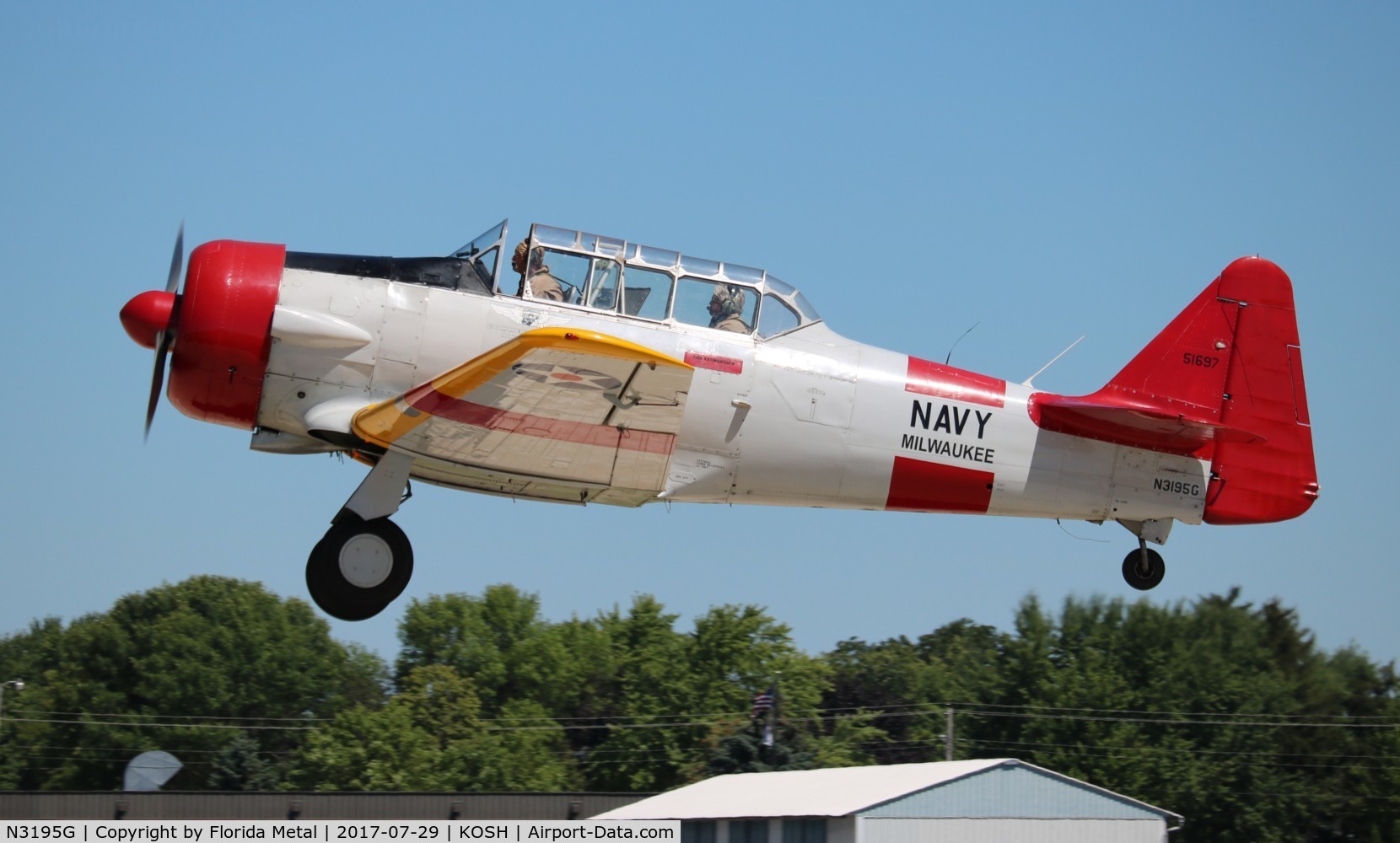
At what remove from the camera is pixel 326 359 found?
408 inches

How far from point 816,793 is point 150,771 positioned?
2337 centimetres

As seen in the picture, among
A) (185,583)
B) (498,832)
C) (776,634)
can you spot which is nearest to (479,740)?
(776,634)

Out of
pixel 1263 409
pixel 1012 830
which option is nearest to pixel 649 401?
pixel 1263 409

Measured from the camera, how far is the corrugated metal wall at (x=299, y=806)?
71.7 ft

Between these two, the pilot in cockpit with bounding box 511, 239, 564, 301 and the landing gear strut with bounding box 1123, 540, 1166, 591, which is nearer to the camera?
the pilot in cockpit with bounding box 511, 239, 564, 301

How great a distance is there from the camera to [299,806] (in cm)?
2191

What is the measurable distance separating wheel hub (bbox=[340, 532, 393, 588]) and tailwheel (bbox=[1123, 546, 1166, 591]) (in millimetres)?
5712

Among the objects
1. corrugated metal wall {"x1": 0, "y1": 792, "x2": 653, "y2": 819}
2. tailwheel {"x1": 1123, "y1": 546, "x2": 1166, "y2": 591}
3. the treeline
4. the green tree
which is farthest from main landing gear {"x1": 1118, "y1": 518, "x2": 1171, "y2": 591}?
the green tree

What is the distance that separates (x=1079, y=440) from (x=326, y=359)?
5.60 metres

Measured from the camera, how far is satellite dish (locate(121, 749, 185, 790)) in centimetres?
3325

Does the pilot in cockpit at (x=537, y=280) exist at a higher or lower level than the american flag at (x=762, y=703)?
higher
